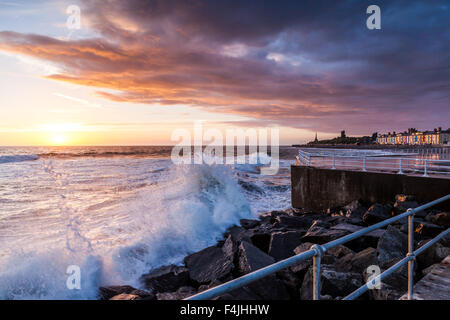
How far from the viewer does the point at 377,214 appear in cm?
867

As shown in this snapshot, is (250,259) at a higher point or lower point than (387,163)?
lower

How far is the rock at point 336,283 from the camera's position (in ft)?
13.7

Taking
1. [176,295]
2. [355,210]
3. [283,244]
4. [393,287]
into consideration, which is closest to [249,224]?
[355,210]

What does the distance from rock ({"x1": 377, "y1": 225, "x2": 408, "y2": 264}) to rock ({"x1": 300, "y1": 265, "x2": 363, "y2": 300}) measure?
1.04m

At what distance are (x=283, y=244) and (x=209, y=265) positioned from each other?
2017mm

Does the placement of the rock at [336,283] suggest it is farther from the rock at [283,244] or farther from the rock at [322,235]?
the rock at [322,235]

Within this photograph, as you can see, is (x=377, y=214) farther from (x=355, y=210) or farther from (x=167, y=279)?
(x=167, y=279)

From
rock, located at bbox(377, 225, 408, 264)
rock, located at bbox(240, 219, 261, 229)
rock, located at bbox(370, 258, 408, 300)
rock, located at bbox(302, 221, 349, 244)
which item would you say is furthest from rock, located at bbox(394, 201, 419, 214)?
rock, located at bbox(370, 258, 408, 300)

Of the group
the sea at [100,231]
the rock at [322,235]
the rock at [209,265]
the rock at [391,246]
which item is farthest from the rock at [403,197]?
the rock at [209,265]

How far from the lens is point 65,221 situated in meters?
9.55

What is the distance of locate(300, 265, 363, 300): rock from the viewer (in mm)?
4188

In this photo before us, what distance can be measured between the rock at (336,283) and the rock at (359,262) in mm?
355

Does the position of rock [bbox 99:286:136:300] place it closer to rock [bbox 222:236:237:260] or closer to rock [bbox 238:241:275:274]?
rock [bbox 222:236:237:260]
